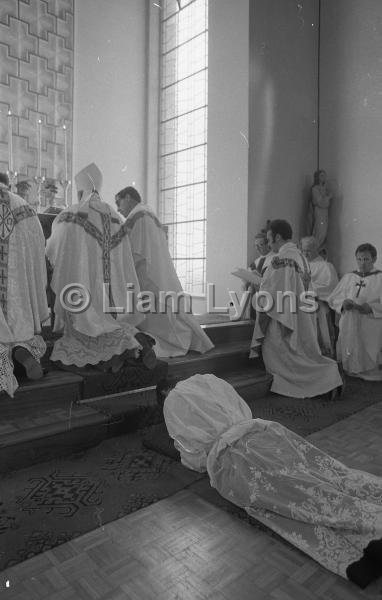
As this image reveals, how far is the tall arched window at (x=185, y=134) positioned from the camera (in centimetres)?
912

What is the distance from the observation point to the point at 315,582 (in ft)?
6.45

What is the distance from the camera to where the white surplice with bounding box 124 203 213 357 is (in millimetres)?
4980

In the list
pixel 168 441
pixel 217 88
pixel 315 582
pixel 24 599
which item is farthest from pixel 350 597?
pixel 217 88

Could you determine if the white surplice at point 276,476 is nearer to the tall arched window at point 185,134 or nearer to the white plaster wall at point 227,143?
the white plaster wall at point 227,143

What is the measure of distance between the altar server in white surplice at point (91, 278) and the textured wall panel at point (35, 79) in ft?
9.76

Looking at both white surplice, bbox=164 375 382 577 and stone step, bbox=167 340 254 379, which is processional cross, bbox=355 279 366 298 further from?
white surplice, bbox=164 375 382 577

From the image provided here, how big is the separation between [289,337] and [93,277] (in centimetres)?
223

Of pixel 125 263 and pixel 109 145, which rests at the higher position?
pixel 109 145

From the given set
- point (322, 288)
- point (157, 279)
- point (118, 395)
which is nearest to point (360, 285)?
point (322, 288)

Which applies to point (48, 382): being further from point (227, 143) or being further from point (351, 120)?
point (351, 120)

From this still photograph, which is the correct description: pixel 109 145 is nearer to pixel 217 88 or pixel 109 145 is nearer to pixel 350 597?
pixel 217 88

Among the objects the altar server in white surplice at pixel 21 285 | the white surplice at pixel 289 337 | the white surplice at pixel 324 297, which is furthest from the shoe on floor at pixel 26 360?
the white surplice at pixel 324 297

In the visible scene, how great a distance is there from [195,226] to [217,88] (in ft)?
8.13

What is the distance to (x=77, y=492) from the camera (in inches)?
106
